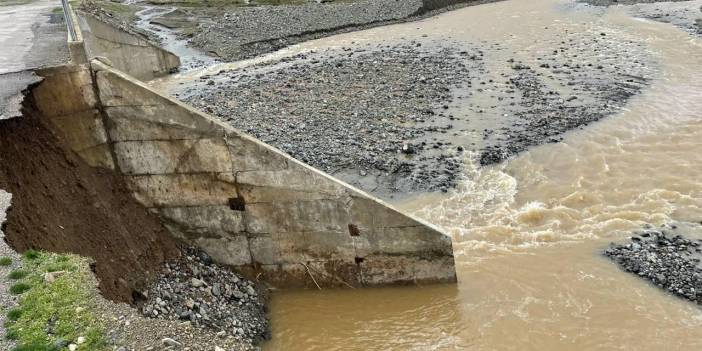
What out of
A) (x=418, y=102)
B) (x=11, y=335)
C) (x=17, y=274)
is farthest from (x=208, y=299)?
(x=418, y=102)

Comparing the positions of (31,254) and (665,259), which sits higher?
(31,254)

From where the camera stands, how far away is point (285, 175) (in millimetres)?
11148

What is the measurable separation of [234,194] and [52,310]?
439 centimetres

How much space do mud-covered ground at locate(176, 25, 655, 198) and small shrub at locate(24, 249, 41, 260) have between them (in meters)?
8.63

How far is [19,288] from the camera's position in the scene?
26.3ft

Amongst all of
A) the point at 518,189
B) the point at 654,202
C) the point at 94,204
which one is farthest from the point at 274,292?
the point at 654,202

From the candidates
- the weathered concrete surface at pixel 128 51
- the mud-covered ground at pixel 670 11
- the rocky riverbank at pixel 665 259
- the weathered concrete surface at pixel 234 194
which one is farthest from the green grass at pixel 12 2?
the mud-covered ground at pixel 670 11

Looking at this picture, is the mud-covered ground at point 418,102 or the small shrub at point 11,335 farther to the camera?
the mud-covered ground at point 418,102

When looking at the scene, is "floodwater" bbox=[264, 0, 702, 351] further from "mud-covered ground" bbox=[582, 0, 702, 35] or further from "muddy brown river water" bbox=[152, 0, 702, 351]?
"mud-covered ground" bbox=[582, 0, 702, 35]

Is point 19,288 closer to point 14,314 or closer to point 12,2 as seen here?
point 14,314

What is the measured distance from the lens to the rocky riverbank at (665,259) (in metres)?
11.0

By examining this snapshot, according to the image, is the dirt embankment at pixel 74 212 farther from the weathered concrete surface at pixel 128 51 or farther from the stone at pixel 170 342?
the weathered concrete surface at pixel 128 51

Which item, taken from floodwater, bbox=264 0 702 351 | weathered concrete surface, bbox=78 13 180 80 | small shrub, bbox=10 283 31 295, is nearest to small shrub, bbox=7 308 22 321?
small shrub, bbox=10 283 31 295

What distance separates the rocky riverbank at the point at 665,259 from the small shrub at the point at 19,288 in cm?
1102
